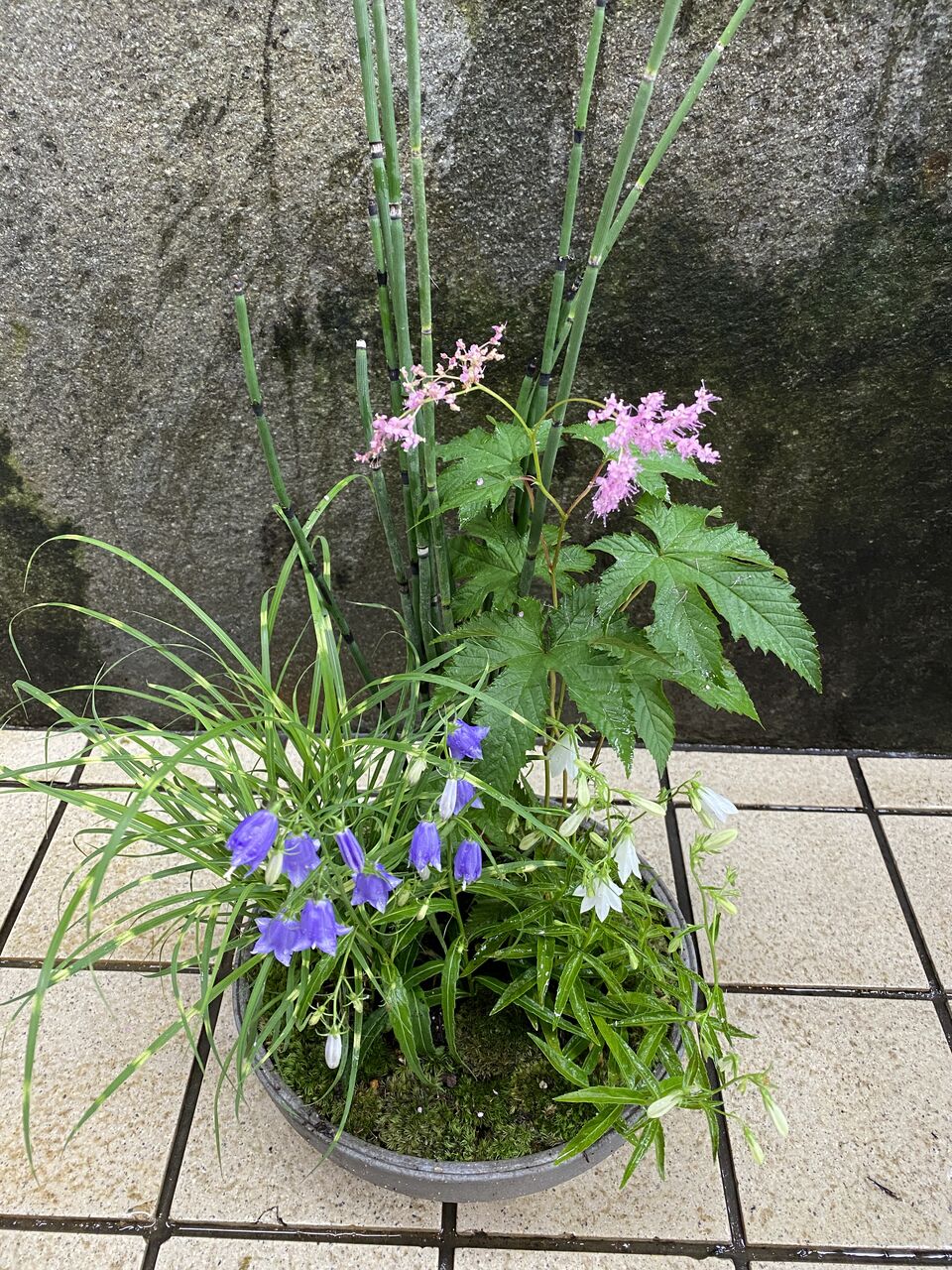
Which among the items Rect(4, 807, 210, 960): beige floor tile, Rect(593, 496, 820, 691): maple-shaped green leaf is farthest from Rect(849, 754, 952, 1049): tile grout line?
Rect(4, 807, 210, 960): beige floor tile

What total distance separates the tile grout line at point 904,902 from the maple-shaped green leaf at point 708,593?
2.28ft

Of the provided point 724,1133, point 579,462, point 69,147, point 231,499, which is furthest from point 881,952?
point 69,147

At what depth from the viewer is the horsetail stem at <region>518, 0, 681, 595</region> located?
26.7 inches

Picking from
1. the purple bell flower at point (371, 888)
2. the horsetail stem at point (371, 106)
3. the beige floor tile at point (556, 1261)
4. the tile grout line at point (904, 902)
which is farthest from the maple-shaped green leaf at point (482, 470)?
the tile grout line at point (904, 902)

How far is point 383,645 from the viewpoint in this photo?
5.53 feet

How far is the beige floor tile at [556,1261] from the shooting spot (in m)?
1.11

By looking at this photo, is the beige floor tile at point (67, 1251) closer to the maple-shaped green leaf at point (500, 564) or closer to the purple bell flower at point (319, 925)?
the purple bell flower at point (319, 925)

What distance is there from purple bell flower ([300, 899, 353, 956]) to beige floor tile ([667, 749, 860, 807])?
3.04 feet

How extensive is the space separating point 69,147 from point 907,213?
1054 mm

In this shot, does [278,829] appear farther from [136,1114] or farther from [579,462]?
[579,462]

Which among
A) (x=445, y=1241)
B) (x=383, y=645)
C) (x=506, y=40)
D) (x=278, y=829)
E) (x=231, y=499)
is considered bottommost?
(x=445, y=1241)

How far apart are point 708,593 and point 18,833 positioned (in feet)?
3.89

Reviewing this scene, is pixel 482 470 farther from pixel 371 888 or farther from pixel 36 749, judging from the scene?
pixel 36 749

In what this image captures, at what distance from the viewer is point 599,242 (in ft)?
2.58
